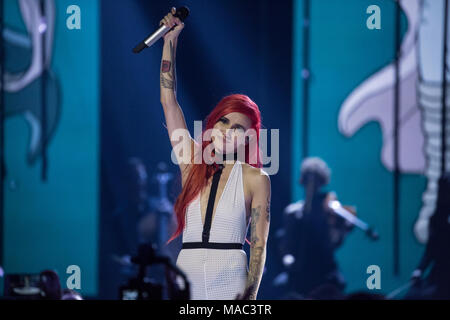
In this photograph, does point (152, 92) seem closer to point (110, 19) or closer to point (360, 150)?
point (110, 19)

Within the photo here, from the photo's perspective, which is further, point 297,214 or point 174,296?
point 297,214

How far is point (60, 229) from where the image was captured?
460 centimetres

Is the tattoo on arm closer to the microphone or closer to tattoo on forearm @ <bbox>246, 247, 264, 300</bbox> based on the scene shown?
tattoo on forearm @ <bbox>246, 247, 264, 300</bbox>

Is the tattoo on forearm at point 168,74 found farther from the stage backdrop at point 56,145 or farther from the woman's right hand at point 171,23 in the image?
the stage backdrop at point 56,145

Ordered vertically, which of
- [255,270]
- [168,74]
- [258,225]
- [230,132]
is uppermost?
[168,74]

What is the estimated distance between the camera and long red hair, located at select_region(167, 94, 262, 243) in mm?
2115

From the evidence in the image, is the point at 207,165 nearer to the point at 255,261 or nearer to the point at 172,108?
the point at 172,108

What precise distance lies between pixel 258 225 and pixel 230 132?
37 centimetres

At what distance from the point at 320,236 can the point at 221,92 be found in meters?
1.34

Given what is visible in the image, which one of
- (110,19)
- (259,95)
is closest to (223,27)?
(259,95)

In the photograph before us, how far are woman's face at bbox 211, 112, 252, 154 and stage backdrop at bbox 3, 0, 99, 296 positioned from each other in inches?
103

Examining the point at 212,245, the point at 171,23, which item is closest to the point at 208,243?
the point at 212,245

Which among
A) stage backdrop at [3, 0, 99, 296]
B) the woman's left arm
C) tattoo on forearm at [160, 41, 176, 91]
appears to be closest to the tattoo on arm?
the woman's left arm

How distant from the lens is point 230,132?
218 cm
